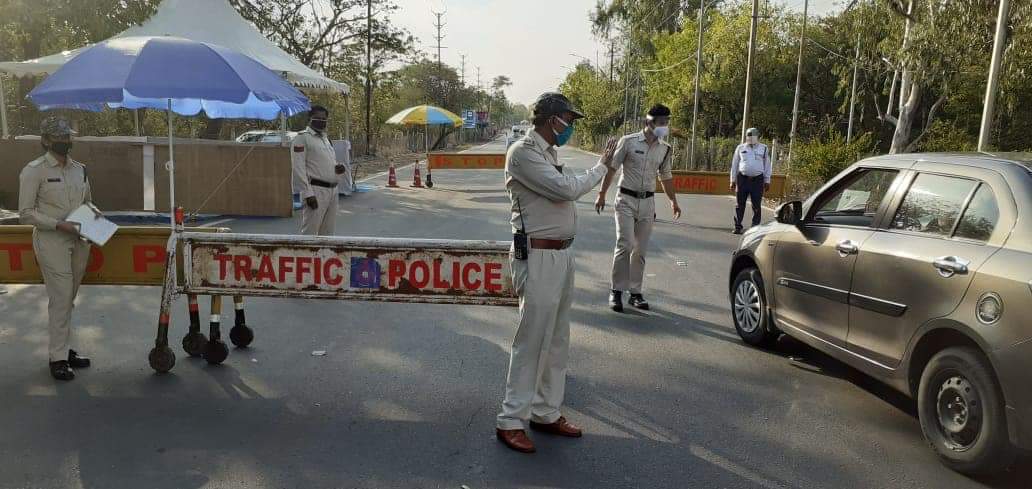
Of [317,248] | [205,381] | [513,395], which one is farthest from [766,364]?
[205,381]

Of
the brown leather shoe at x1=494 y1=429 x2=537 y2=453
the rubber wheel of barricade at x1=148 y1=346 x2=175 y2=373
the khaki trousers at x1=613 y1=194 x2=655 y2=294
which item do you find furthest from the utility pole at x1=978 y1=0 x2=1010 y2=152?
the rubber wheel of barricade at x1=148 y1=346 x2=175 y2=373

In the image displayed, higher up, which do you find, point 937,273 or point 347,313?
point 937,273

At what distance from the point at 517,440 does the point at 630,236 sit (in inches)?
141

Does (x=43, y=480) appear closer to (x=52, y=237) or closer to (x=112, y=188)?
(x=52, y=237)

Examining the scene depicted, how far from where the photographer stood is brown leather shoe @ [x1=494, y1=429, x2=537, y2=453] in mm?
4258

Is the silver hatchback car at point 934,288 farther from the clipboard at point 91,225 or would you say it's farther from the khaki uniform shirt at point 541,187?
the clipboard at point 91,225

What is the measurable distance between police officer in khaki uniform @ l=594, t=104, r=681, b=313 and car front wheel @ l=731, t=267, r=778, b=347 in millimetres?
1113

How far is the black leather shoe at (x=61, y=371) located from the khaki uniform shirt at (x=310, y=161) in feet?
11.4

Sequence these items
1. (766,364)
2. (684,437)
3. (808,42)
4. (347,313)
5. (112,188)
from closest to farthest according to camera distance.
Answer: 1. (684,437)
2. (766,364)
3. (347,313)
4. (112,188)
5. (808,42)

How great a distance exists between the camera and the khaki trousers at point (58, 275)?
5.27 meters

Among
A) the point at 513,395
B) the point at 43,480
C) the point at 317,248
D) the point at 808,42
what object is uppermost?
the point at 808,42

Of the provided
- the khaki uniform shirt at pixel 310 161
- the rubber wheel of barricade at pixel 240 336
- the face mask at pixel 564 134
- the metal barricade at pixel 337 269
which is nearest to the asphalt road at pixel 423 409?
the rubber wheel of barricade at pixel 240 336

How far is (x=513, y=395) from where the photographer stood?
14.2 ft

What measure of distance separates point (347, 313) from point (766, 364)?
12.4 feet
